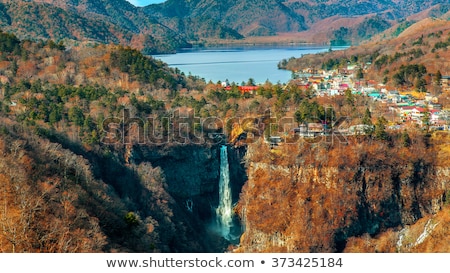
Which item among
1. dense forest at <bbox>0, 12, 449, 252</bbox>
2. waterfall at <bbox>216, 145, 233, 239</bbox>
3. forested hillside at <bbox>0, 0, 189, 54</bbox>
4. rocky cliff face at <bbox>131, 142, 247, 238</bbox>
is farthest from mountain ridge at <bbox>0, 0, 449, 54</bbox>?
waterfall at <bbox>216, 145, 233, 239</bbox>

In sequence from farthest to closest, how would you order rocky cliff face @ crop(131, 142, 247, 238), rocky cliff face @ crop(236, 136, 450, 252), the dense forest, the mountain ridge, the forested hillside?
the mountain ridge < the forested hillside < rocky cliff face @ crop(131, 142, 247, 238) < rocky cliff face @ crop(236, 136, 450, 252) < the dense forest

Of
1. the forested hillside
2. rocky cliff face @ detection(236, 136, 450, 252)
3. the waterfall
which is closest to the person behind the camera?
rocky cliff face @ detection(236, 136, 450, 252)

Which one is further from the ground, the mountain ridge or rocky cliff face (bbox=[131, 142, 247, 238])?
the mountain ridge

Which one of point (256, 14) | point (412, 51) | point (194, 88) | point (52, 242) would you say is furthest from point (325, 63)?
point (256, 14)

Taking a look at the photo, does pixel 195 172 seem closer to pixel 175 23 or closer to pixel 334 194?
pixel 334 194

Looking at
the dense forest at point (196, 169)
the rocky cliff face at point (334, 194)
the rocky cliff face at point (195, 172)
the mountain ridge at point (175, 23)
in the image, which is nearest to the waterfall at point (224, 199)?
the rocky cliff face at point (195, 172)

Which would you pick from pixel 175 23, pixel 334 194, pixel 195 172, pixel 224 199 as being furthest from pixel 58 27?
pixel 175 23

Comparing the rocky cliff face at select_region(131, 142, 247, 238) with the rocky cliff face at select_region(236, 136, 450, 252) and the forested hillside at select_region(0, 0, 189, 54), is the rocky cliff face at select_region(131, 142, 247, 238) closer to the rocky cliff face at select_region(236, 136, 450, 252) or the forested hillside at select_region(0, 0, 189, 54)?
the rocky cliff face at select_region(236, 136, 450, 252)

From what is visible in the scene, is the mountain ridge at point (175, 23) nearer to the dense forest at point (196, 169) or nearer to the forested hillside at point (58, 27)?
the forested hillside at point (58, 27)
